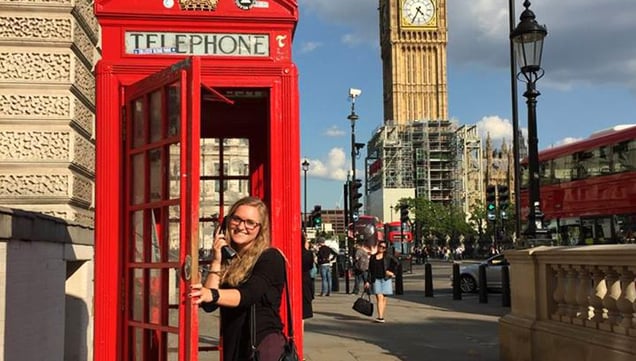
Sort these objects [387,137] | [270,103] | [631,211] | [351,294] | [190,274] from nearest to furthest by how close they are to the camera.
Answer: [190,274] → [270,103] → [631,211] → [351,294] → [387,137]

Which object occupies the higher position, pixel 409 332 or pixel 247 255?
pixel 247 255

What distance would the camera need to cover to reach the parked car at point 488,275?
22.1m

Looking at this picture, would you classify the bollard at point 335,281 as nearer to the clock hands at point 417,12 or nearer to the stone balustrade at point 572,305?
the stone balustrade at point 572,305

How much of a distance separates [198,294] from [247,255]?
13.3 inches

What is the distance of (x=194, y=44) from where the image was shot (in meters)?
4.41

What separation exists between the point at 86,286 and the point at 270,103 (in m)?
3.77

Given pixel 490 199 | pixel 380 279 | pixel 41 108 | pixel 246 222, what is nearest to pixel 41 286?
pixel 41 108

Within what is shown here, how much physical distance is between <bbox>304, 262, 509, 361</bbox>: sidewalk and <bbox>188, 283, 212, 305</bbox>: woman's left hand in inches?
262

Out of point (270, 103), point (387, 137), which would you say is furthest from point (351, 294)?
point (387, 137)

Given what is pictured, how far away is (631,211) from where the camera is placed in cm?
2023

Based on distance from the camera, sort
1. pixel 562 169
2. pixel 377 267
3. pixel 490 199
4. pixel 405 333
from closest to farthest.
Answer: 1. pixel 405 333
2. pixel 377 267
3. pixel 562 169
4. pixel 490 199

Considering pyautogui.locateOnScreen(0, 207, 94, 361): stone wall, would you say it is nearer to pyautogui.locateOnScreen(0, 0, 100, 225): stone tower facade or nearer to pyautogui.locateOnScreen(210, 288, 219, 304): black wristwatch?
pyautogui.locateOnScreen(0, 0, 100, 225): stone tower facade

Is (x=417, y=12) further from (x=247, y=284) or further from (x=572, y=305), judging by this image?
(x=247, y=284)

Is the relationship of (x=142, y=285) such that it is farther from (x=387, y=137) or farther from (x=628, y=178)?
(x=387, y=137)
